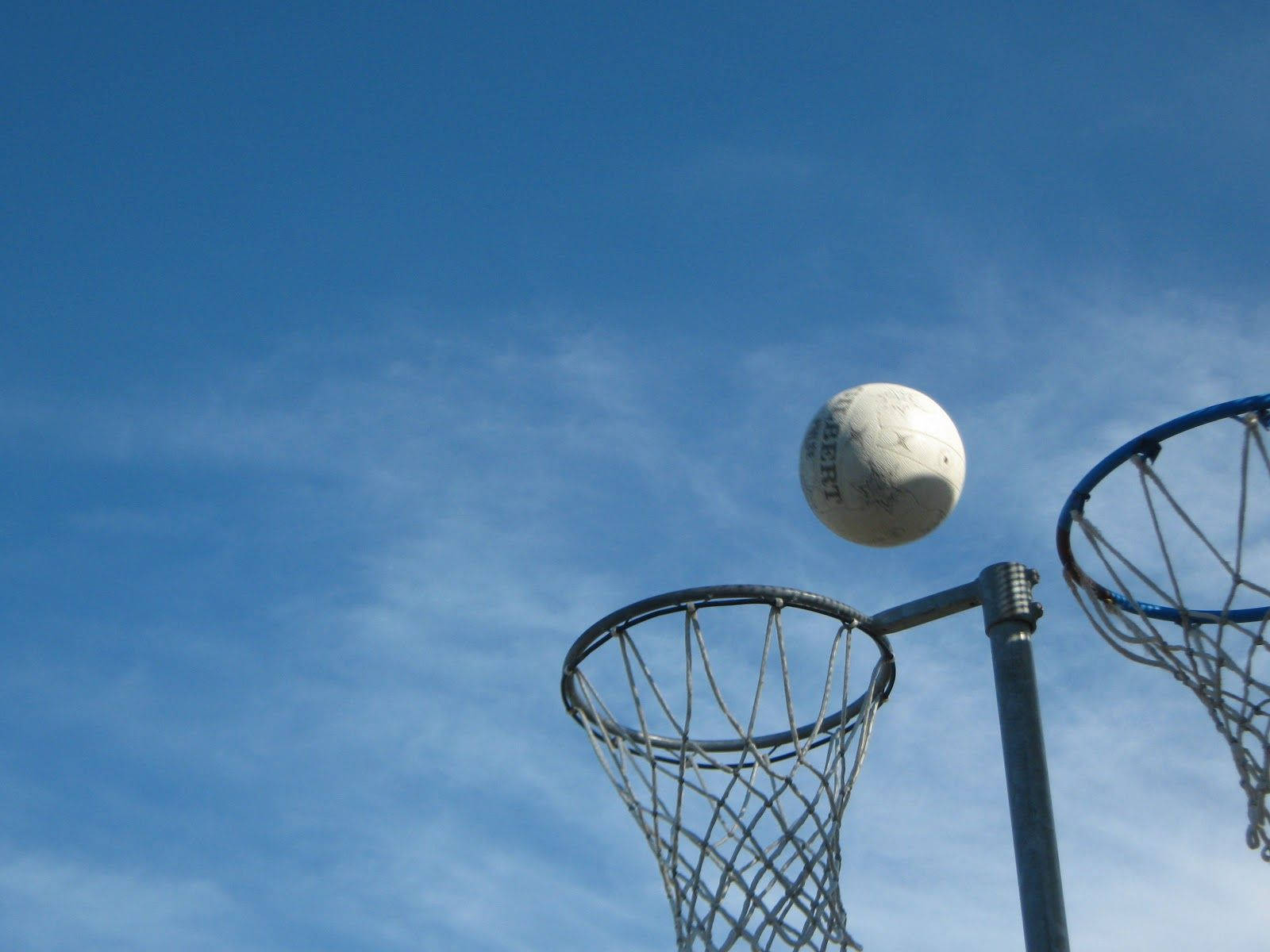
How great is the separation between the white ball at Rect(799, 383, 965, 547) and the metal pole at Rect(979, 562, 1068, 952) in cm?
50

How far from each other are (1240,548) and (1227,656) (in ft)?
1.83

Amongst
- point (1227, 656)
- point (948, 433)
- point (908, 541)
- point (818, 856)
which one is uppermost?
point (948, 433)

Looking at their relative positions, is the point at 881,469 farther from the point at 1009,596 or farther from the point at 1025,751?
the point at 1025,751

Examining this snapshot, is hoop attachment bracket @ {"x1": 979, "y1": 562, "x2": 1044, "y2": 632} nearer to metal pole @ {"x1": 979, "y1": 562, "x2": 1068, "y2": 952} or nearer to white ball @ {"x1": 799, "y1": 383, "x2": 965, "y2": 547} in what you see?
metal pole @ {"x1": 979, "y1": 562, "x2": 1068, "y2": 952}

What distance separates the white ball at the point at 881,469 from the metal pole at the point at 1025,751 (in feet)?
1.63

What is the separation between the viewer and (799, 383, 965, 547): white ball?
785cm

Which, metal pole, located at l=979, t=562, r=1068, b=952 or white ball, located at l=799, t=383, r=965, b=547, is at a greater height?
white ball, located at l=799, t=383, r=965, b=547

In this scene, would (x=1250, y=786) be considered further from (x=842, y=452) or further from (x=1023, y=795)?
(x=842, y=452)

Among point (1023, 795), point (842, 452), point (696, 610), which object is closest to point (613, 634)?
point (696, 610)

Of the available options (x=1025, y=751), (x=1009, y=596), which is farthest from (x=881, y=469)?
(x=1025, y=751)

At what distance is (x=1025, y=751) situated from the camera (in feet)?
24.5

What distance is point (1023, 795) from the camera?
7344 millimetres

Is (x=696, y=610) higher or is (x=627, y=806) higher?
(x=696, y=610)

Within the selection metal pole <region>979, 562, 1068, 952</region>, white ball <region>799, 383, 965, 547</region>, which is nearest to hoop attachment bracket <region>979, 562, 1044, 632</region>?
metal pole <region>979, 562, 1068, 952</region>
